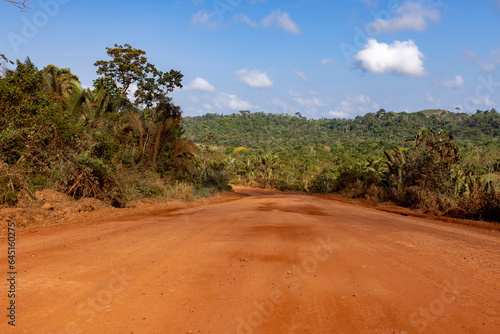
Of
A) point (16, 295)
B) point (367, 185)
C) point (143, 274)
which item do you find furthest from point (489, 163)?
point (16, 295)

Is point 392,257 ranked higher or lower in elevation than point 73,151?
lower

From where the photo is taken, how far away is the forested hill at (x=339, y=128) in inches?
2618

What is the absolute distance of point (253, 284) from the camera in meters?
3.36

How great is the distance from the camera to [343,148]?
177ft

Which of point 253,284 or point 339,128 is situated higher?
point 339,128

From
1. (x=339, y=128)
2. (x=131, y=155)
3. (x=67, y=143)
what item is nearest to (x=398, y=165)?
(x=131, y=155)

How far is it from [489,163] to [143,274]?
18.8 meters

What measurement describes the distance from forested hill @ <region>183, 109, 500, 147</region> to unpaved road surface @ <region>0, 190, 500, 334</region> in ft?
179

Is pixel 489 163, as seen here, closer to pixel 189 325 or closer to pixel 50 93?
pixel 189 325

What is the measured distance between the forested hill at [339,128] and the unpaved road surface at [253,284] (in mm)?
54558

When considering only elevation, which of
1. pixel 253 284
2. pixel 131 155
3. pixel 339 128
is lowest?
pixel 253 284

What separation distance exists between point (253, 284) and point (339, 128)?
9993 centimetres

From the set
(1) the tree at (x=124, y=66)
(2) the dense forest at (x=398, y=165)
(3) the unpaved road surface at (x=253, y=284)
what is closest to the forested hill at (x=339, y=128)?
(2) the dense forest at (x=398, y=165)

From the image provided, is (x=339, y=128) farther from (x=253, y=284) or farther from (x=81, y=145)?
(x=253, y=284)
